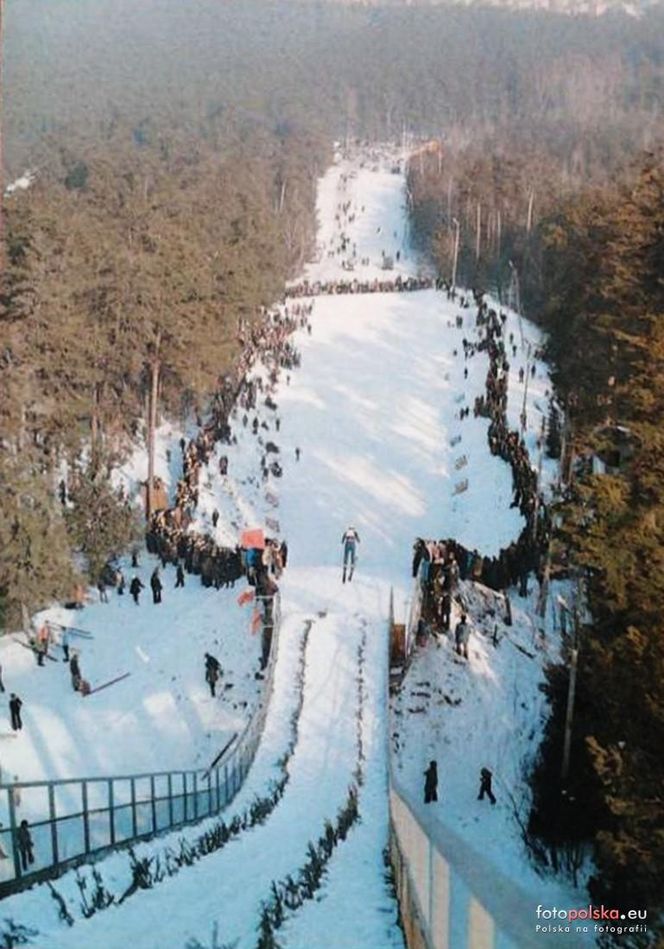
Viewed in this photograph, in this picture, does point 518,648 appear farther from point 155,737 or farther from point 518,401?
point 518,401

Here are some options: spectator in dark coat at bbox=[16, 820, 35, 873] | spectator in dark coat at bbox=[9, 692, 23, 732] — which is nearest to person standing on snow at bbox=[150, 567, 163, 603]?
spectator in dark coat at bbox=[9, 692, 23, 732]

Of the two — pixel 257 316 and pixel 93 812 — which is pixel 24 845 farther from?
pixel 257 316

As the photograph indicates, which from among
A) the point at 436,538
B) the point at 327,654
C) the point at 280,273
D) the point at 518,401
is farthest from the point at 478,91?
the point at 327,654

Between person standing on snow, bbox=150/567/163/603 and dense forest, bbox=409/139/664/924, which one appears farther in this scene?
person standing on snow, bbox=150/567/163/603

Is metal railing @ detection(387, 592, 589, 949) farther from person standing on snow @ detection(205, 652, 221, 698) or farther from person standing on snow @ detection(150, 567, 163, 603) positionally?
person standing on snow @ detection(150, 567, 163, 603)

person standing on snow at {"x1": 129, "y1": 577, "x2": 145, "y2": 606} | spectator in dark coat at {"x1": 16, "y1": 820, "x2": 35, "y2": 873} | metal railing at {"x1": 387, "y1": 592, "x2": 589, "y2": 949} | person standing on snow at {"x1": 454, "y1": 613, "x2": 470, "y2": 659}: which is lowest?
person standing on snow at {"x1": 129, "y1": 577, "x2": 145, "y2": 606}

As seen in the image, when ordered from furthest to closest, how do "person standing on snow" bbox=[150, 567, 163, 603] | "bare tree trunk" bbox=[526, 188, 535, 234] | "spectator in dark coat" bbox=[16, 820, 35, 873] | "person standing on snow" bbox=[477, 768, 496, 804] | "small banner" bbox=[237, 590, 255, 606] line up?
"bare tree trunk" bbox=[526, 188, 535, 234], "person standing on snow" bbox=[150, 567, 163, 603], "small banner" bbox=[237, 590, 255, 606], "person standing on snow" bbox=[477, 768, 496, 804], "spectator in dark coat" bbox=[16, 820, 35, 873]
